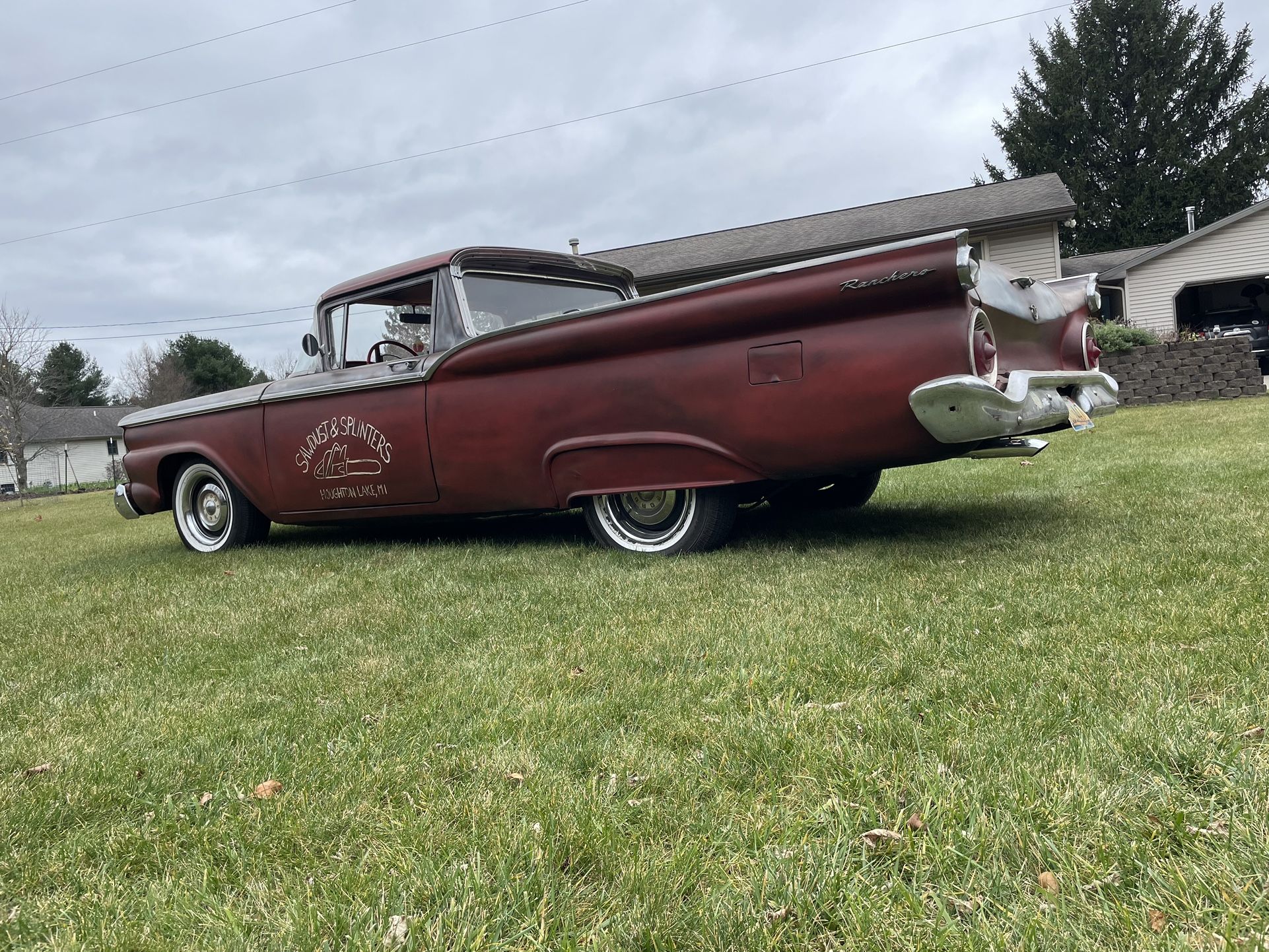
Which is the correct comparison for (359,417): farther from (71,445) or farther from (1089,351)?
(71,445)

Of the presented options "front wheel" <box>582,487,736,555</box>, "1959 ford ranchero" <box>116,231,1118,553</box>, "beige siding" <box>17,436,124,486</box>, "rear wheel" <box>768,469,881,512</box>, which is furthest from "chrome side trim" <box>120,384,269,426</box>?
"beige siding" <box>17,436,124,486</box>

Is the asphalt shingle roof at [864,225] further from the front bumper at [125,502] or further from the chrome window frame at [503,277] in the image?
the front bumper at [125,502]

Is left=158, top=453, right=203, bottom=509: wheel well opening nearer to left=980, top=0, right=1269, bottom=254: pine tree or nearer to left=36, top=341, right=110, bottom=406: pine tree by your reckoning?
left=980, top=0, right=1269, bottom=254: pine tree

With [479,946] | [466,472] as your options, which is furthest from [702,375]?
[479,946]

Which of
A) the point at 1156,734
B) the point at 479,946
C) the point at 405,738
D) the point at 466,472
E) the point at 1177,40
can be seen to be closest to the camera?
the point at 479,946

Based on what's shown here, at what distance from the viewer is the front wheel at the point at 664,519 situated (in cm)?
439

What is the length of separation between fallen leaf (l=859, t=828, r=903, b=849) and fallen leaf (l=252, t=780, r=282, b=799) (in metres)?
1.26

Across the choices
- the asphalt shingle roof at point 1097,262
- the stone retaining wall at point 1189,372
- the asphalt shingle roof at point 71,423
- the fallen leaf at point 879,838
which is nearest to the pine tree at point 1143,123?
the asphalt shingle roof at point 1097,262

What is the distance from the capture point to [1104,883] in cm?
141

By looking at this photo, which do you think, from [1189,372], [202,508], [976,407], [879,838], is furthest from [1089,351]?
[1189,372]

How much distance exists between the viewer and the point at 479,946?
1386 mm

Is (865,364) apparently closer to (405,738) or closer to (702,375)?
(702,375)

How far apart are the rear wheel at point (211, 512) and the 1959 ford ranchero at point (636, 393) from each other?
25mm

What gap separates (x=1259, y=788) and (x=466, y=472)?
3.89 metres
